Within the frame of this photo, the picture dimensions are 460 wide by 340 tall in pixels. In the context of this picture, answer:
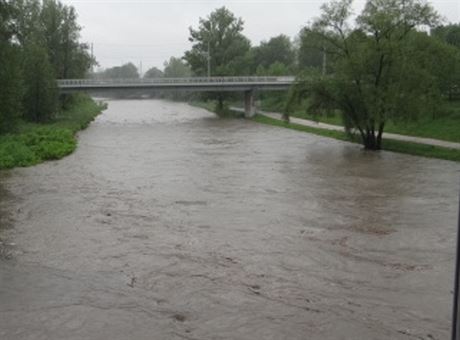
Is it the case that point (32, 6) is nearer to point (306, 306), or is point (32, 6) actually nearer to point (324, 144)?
point (324, 144)

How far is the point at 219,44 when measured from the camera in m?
77.2

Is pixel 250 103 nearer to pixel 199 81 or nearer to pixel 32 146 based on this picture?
pixel 199 81

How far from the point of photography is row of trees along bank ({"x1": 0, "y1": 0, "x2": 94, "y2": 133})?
98.2 feet

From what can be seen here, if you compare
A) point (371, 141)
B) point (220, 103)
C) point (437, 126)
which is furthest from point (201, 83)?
point (371, 141)

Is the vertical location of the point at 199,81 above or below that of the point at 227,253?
above

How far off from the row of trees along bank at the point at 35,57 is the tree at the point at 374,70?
55.9 feet

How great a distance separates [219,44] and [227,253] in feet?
221

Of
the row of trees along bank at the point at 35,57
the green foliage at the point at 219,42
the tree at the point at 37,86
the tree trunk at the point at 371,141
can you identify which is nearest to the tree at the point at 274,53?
the green foliage at the point at 219,42

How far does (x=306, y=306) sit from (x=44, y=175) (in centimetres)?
1761

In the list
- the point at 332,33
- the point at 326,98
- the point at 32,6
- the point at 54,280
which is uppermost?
the point at 32,6

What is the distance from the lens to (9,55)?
2972 centimetres

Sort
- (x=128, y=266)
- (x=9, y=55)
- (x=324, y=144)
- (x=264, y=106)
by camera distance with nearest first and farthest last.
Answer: (x=128, y=266), (x=9, y=55), (x=324, y=144), (x=264, y=106)

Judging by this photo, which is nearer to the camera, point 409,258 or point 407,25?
point 409,258

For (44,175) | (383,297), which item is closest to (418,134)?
(44,175)
